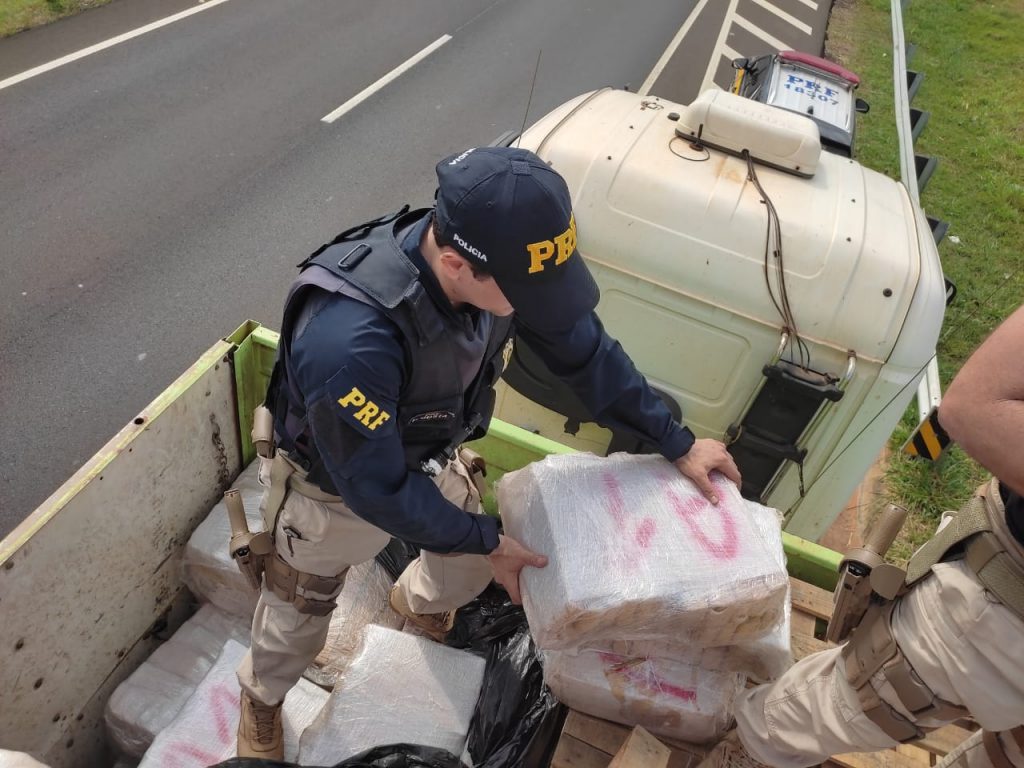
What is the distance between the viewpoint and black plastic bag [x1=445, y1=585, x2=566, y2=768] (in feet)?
7.38

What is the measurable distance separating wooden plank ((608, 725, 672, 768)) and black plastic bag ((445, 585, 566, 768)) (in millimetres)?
406

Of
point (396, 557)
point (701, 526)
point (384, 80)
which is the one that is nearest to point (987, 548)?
point (701, 526)

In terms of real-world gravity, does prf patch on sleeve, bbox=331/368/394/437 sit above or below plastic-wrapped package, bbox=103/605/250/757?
above

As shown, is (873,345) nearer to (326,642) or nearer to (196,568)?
(326,642)

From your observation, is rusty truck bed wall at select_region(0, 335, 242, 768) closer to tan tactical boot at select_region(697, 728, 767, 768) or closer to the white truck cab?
the white truck cab

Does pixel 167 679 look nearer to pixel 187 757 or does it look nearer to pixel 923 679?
pixel 187 757

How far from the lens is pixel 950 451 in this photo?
447 cm

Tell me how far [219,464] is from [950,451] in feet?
13.3

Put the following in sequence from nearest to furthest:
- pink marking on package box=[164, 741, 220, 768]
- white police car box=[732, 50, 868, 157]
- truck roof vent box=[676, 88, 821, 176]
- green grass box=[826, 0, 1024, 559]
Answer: pink marking on package box=[164, 741, 220, 768]
truck roof vent box=[676, 88, 821, 176]
green grass box=[826, 0, 1024, 559]
white police car box=[732, 50, 868, 157]

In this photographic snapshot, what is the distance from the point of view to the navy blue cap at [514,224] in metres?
1.54

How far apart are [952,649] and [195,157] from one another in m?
6.60

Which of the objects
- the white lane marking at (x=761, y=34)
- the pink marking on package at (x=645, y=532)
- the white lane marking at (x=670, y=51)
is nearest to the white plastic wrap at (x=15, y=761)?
the pink marking on package at (x=645, y=532)

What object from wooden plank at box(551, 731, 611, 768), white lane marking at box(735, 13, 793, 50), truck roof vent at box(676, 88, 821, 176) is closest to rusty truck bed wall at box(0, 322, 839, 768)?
wooden plank at box(551, 731, 611, 768)

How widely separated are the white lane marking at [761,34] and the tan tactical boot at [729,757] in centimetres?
975
